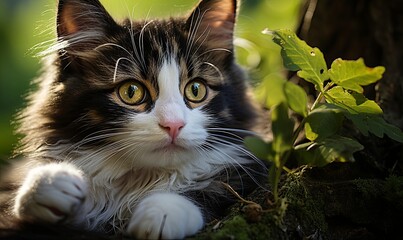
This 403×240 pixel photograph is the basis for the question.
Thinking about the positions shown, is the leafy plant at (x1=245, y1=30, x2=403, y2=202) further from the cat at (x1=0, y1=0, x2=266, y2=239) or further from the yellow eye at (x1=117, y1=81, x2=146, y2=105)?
the yellow eye at (x1=117, y1=81, x2=146, y2=105)

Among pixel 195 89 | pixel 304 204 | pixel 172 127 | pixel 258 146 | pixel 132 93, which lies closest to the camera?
pixel 258 146

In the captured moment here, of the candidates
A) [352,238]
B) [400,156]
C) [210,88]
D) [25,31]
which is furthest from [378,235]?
[25,31]

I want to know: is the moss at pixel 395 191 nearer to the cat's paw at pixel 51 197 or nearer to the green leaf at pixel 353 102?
the green leaf at pixel 353 102

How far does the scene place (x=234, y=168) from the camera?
6.47ft

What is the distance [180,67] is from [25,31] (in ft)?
12.1

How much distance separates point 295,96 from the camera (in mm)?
1364

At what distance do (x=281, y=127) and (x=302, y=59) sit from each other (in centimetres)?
29

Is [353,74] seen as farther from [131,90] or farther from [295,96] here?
[131,90]

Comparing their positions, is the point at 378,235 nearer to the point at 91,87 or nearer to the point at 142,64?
the point at 142,64

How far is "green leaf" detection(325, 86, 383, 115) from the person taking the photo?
1521 millimetres

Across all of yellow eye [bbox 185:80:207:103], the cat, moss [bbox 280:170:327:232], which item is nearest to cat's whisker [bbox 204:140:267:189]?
the cat

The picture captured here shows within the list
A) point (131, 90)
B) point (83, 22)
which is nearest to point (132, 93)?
point (131, 90)

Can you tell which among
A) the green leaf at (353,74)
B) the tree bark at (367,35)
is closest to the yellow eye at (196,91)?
the green leaf at (353,74)

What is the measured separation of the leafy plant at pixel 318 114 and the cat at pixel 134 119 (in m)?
0.37
